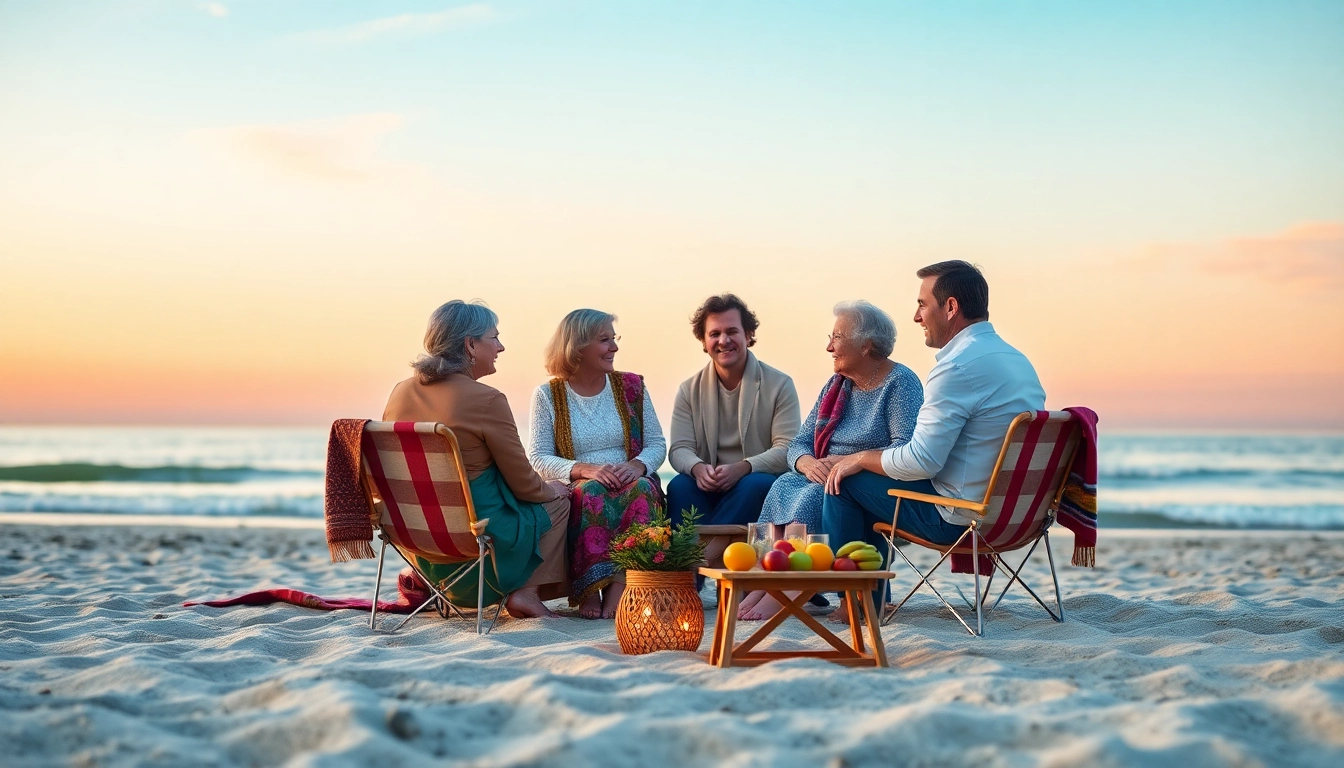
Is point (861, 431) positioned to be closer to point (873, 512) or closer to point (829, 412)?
point (829, 412)

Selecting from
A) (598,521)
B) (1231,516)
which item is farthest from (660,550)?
(1231,516)

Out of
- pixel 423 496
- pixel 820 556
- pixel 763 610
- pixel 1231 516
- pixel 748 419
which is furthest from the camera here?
pixel 1231 516

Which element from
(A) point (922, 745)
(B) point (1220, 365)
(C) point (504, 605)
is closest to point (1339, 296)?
(B) point (1220, 365)

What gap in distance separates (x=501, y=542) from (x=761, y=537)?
1.14 metres

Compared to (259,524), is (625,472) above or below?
above

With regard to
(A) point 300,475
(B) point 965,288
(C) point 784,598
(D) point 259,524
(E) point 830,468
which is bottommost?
(D) point 259,524

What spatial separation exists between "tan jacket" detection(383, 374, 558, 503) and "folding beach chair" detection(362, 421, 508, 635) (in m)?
0.17

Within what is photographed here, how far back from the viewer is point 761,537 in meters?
3.51

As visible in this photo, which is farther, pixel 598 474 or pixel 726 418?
pixel 726 418

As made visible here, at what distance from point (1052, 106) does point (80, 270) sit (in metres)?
10.7

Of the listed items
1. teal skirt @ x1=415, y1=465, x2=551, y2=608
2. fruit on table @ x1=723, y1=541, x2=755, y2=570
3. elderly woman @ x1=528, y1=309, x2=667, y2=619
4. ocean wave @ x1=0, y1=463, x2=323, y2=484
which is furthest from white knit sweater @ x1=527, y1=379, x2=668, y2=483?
ocean wave @ x1=0, y1=463, x2=323, y2=484

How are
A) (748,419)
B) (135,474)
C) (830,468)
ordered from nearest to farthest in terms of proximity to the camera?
(830,468)
(748,419)
(135,474)

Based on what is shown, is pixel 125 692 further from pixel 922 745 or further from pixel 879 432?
pixel 879 432

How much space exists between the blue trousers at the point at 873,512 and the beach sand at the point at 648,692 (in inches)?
14.5
